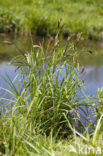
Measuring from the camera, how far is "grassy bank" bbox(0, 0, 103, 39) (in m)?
6.19

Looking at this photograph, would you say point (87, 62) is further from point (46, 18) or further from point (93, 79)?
point (46, 18)

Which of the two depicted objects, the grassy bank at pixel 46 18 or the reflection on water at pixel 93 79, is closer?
the reflection on water at pixel 93 79

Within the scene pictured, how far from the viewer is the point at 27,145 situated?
1795 mm

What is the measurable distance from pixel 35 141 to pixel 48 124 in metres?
0.44

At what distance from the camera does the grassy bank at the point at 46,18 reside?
244 inches

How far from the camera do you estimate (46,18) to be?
253 inches

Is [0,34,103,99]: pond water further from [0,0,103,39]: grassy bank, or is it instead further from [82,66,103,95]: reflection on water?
[0,0,103,39]: grassy bank

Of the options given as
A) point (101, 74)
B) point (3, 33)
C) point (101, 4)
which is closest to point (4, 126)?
point (101, 74)

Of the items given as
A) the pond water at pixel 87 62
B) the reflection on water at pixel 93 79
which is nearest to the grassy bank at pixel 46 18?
the pond water at pixel 87 62

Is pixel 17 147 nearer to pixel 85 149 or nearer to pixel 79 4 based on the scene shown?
pixel 85 149

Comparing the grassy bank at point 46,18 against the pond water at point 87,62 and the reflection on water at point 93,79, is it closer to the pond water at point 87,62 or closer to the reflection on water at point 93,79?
the pond water at point 87,62

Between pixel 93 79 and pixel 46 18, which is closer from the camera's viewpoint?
pixel 93 79

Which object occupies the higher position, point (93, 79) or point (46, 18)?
point (46, 18)

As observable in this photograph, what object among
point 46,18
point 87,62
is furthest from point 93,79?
point 46,18
